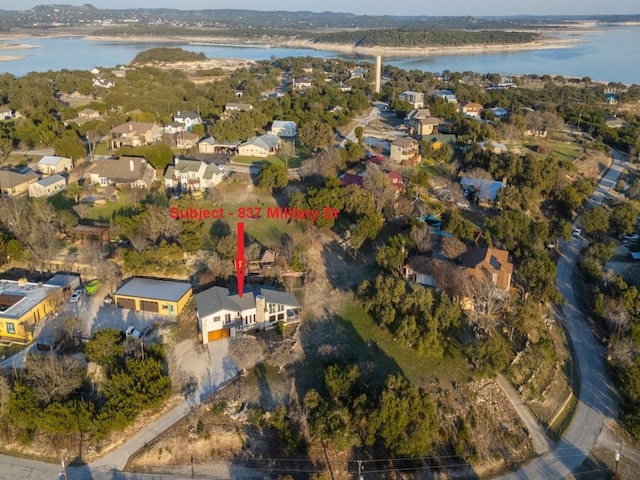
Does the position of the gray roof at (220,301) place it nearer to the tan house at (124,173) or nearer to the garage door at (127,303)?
the garage door at (127,303)

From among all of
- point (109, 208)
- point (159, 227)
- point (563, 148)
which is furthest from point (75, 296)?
point (563, 148)

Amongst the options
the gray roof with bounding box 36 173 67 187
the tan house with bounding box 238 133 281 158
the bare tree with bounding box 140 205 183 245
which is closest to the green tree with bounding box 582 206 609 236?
the bare tree with bounding box 140 205 183 245

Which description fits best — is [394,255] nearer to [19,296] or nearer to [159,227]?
[159,227]

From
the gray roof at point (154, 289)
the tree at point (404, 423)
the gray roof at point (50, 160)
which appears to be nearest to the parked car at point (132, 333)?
the gray roof at point (154, 289)

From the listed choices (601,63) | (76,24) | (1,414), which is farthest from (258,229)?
(76,24)

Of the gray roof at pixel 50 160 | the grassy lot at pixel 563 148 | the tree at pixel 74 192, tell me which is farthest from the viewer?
the grassy lot at pixel 563 148

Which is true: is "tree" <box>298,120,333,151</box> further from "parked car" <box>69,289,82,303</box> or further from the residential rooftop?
the residential rooftop
